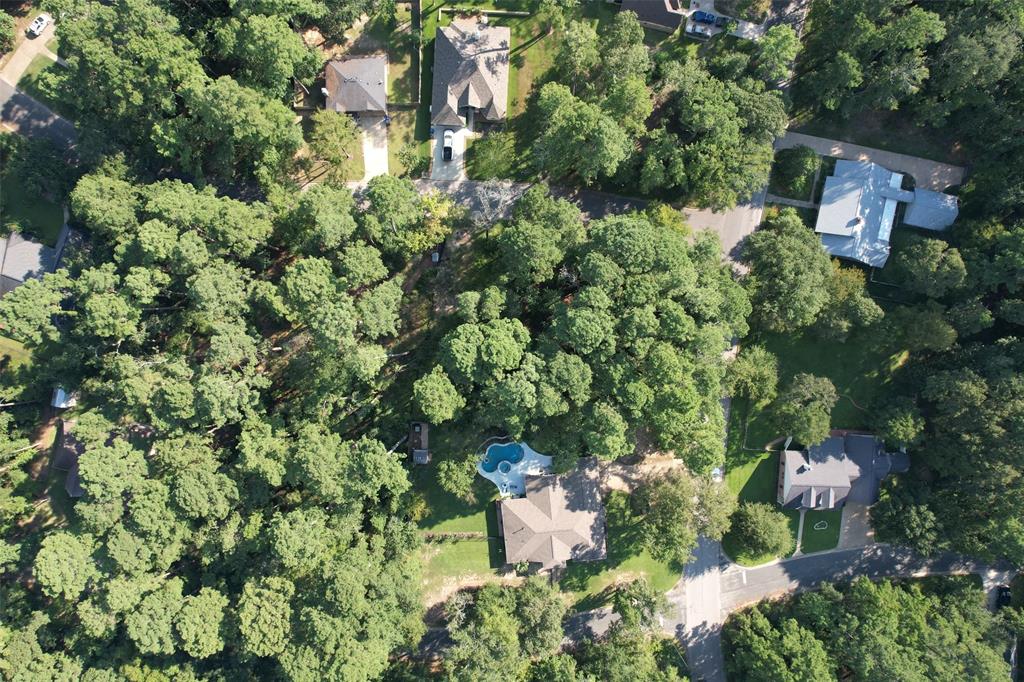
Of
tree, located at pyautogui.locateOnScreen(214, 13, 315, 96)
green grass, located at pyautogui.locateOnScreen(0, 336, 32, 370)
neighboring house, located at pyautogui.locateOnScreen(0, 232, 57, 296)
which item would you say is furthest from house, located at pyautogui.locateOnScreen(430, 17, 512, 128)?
green grass, located at pyautogui.locateOnScreen(0, 336, 32, 370)

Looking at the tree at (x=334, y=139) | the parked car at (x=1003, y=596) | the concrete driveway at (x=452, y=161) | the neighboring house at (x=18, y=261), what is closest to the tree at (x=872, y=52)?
the concrete driveway at (x=452, y=161)

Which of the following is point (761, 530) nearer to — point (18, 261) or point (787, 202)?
point (787, 202)

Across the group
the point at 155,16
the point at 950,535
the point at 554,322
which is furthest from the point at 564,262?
the point at 950,535

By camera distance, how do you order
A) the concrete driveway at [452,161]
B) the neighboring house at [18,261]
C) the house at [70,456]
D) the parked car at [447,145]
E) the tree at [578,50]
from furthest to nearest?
the concrete driveway at [452,161], the parked car at [447,145], the house at [70,456], the neighboring house at [18,261], the tree at [578,50]

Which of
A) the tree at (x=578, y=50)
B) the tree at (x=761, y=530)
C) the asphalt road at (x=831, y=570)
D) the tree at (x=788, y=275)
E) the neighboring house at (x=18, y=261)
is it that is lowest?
the asphalt road at (x=831, y=570)

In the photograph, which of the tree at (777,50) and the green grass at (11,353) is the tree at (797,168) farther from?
the green grass at (11,353)

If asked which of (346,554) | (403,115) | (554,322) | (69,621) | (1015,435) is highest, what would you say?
(403,115)

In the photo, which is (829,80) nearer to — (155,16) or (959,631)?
(959,631)
